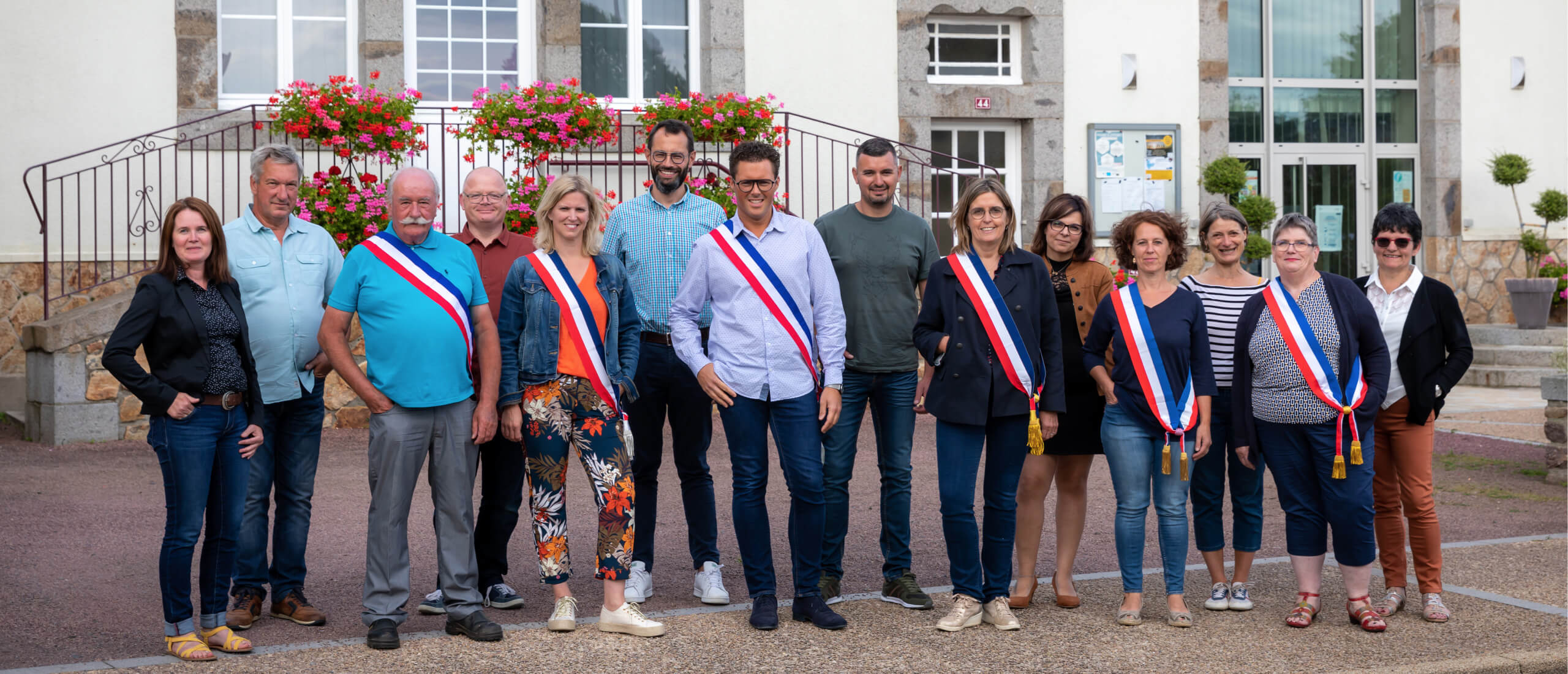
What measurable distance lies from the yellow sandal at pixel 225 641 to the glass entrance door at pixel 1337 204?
1298 centimetres

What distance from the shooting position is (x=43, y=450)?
29.9 feet

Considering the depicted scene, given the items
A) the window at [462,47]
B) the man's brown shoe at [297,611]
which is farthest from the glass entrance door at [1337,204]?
the man's brown shoe at [297,611]

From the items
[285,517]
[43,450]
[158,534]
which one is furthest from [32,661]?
[43,450]

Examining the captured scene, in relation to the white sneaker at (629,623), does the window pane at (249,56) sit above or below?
above

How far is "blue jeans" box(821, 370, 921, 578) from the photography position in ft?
16.7

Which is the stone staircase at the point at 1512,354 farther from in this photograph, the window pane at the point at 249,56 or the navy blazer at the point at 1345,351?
the window pane at the point at 249,56

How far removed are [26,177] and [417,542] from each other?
6465 millimetres

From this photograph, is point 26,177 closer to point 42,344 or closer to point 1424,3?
point 42,344

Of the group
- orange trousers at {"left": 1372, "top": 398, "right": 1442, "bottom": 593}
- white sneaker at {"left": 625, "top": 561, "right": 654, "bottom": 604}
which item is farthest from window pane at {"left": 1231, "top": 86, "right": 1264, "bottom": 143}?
white sneaker at {"left": 625, "top": 561, "right": 654, "bottom": 604}

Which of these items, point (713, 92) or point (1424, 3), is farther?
point (1424, 3)

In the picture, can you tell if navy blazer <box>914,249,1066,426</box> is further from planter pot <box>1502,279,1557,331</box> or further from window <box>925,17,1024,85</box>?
planter pot <box>1502,279,1557,331</box>

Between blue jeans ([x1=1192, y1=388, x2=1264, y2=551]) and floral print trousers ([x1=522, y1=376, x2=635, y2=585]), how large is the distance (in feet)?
6.86

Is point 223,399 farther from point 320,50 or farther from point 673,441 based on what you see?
point 320,50

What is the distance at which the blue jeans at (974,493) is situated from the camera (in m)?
4.79
